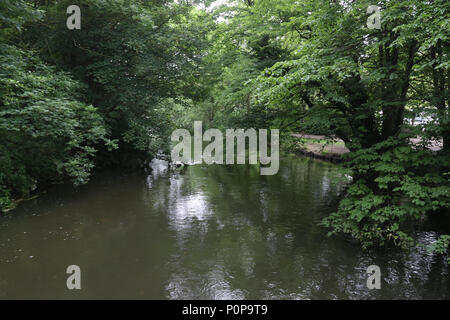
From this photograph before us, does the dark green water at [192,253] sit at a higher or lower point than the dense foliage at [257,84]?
lower

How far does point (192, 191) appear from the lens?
466 inches

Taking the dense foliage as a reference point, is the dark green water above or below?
below

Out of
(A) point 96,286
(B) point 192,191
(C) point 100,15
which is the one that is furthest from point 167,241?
(C) point 100,15

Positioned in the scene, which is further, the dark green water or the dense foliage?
the dense foliage

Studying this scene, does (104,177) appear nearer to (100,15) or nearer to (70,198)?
(70,198)

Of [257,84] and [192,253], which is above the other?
[257,84]

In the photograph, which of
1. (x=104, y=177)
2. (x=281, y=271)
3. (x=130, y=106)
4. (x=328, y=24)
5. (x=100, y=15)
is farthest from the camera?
(x=104, y=177)

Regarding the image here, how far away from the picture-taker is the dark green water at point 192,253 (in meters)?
5.05

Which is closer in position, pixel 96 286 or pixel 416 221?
pixel 96 286

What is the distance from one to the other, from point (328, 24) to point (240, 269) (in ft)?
18.6

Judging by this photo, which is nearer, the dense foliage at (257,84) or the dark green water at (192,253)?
the dark green water at (192,253)

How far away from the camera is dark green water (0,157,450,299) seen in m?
5.05

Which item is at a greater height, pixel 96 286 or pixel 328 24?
pixel 328 24

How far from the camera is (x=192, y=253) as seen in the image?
638cm
